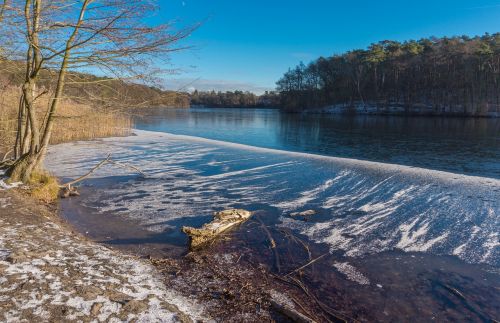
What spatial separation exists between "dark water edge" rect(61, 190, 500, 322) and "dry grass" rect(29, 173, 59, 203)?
1148mm

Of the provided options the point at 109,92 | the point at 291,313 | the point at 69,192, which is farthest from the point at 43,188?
the point at 291,313

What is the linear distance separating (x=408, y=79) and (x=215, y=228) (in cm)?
7120

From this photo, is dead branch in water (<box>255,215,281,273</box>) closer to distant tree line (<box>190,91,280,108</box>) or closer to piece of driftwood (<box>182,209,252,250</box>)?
piece of driftwood (<box>182,209,252,250</box>)

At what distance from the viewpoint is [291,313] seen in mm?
3475

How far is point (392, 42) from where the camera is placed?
74688 millimetres

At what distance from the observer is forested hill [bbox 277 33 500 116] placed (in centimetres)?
Answer: 5750

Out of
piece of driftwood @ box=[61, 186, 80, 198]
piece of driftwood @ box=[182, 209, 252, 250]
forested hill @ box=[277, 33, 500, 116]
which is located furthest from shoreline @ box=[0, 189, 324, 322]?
forested hill @ box=[277, 33, 500, 116]

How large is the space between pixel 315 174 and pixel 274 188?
256 centimetres

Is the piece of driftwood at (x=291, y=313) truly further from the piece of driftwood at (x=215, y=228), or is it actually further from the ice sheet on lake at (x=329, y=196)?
the ice sheet on lake at (x=329, y=196)

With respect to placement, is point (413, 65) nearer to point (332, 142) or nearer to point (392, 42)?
point (392, 42)

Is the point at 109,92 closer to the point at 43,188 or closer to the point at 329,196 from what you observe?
the point at 43,188

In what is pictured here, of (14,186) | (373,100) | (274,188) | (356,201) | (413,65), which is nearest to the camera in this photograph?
(14,186)

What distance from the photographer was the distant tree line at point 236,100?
107250mm

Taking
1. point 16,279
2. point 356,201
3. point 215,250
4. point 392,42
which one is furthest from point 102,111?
point 392,42
